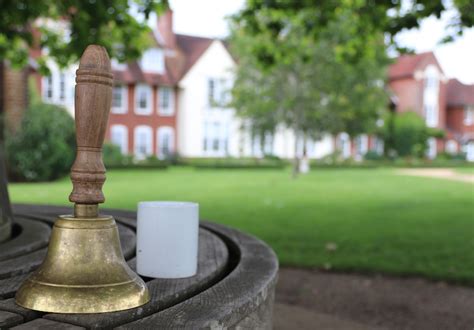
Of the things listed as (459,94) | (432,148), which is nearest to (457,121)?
(459,94)

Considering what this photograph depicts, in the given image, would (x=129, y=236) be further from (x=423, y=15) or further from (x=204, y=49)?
(x=204, y=49)

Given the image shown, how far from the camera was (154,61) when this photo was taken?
109ft

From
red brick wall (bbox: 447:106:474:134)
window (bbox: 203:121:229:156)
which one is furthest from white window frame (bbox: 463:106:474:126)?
window (bbox: 203:121:229:156)

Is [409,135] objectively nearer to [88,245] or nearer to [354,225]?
[354,225]

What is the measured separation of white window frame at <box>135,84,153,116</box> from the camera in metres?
32.6

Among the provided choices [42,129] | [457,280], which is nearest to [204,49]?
[42,129]

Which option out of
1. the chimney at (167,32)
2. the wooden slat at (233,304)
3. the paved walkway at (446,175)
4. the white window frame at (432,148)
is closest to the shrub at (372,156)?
the white window frame at (432,148)

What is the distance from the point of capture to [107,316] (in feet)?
3.86

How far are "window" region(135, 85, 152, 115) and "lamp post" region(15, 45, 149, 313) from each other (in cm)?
3191

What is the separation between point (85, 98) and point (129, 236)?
1048 millimetres

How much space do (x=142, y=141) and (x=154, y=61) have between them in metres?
4.95

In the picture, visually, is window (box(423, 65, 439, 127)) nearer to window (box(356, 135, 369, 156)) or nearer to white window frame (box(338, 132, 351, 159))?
window (box(356, 135, 369, 156))

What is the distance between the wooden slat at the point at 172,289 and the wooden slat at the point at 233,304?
0.15 feet

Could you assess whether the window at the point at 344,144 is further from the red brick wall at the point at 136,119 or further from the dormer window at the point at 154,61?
the dormer window at the point at 154,61
